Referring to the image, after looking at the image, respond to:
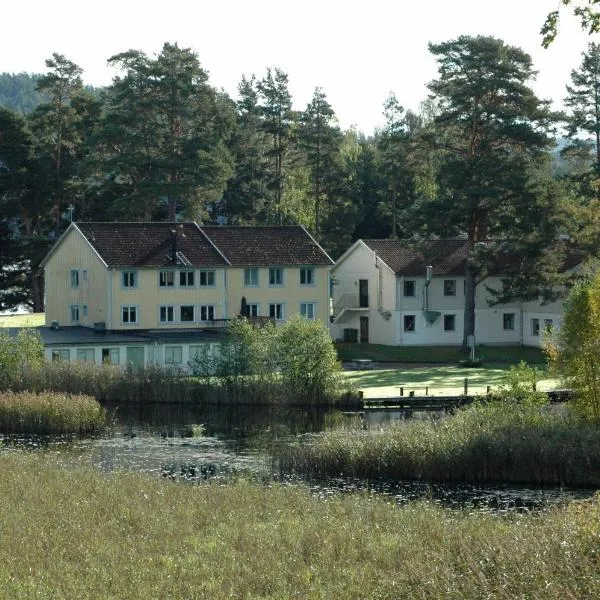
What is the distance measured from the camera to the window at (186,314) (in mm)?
78562

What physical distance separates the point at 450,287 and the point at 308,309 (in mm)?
10071

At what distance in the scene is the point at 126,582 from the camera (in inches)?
965

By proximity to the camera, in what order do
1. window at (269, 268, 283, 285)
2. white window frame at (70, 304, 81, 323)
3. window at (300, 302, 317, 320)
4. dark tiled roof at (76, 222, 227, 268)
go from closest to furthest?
dark tiled roof at (76, 222, 227, 268), white window frame at (70, 304, 81, 323), window at (269, 268, 283, 285), window at (300, 302, 317, 320)

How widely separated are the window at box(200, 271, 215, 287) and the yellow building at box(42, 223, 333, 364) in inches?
2.3

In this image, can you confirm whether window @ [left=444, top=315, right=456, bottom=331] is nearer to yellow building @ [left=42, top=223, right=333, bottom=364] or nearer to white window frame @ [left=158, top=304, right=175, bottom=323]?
yellow building @ [left=42, top=223, right=333, bottom=364]

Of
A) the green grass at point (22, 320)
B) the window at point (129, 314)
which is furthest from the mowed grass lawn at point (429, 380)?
the green grass at point (22, 320)

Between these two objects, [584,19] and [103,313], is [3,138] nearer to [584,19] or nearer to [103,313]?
[103,313]

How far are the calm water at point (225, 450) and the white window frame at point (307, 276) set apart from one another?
21.5m

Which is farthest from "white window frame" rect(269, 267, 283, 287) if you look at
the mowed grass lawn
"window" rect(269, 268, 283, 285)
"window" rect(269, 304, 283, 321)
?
the mowed grass lawn

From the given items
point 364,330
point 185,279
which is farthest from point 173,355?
point 364,330

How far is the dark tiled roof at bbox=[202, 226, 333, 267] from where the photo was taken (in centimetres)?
8175

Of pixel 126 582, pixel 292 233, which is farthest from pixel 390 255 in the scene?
pixel 126 582

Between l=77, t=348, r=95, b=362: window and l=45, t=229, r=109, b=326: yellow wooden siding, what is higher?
l=45, t=229, r=109, b=326: yellow wooden siding

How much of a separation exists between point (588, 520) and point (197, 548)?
26.1 ft
